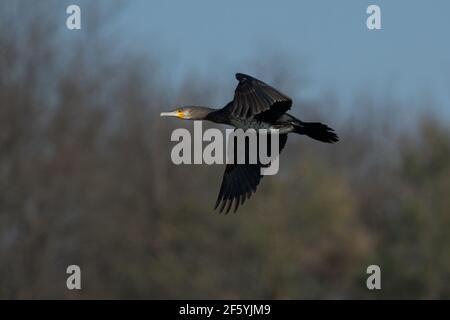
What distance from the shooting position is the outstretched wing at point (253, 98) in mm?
12617

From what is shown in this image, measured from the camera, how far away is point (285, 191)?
107 ft

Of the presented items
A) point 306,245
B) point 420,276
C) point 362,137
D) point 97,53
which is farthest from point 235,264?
point 362,137

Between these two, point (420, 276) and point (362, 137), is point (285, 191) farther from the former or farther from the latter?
point (362, 137)

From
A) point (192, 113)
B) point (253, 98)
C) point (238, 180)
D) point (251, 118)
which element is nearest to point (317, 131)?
point (251, 118)

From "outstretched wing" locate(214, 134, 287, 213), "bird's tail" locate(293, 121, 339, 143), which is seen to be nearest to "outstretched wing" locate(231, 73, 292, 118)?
"bird's tail" locate(293, 121, 339, 143)

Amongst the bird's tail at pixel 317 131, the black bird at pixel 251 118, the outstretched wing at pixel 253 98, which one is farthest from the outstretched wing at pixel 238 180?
the outstretched wing at pixel 253 98

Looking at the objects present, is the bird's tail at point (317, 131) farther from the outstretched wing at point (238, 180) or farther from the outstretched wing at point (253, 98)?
the outstretched wing at point (238, 180)

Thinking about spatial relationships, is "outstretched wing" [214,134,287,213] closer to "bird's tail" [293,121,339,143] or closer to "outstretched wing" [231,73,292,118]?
"bird's tail" [293,121,339,143]

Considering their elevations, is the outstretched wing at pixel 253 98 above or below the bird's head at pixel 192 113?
above

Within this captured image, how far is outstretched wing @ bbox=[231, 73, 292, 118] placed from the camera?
497 inches

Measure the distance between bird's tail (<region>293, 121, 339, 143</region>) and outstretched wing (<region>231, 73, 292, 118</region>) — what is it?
690 mm
